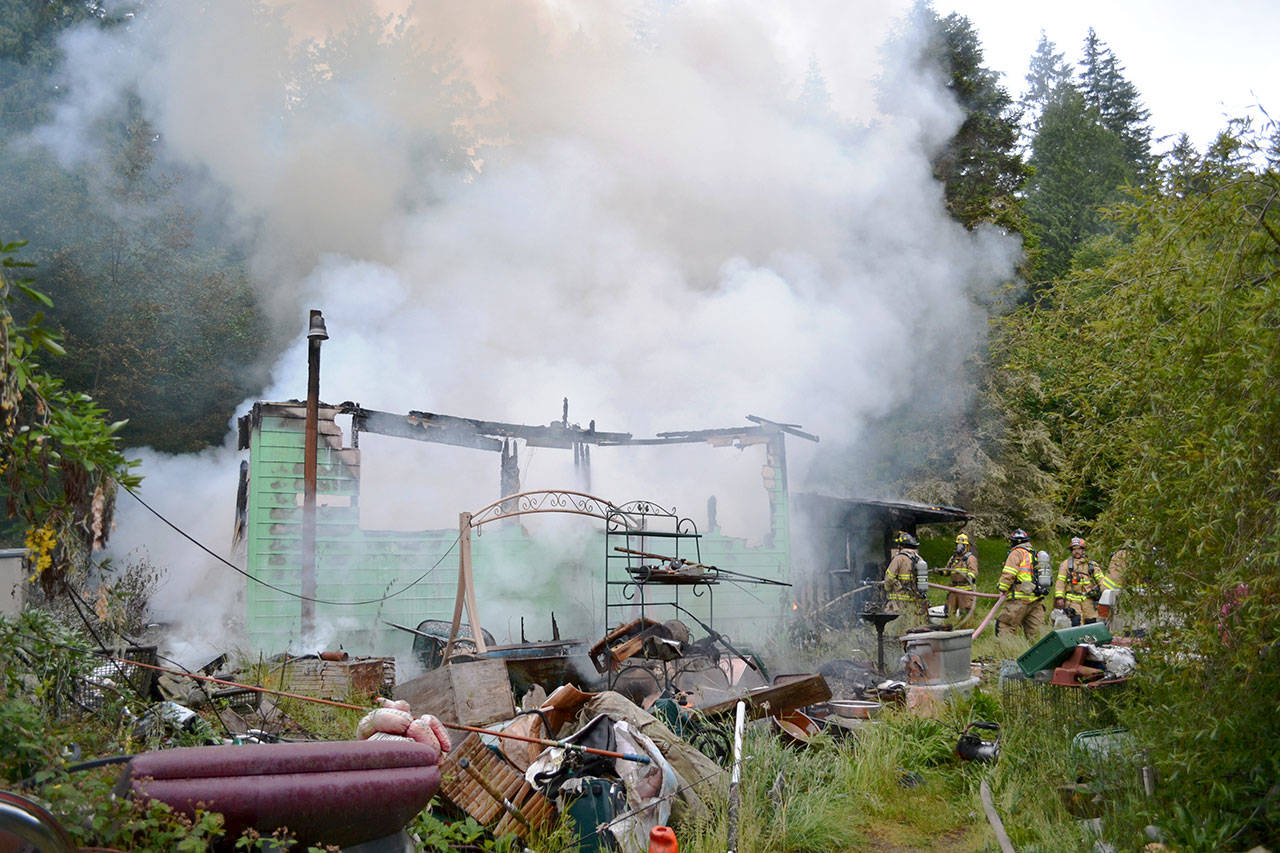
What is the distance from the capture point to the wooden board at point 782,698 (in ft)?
22.3

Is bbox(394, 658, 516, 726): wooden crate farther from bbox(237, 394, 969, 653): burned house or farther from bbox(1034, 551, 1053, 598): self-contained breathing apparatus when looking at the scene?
bbox(1034, 551, 1053, 598): self-contained breathing apparatus

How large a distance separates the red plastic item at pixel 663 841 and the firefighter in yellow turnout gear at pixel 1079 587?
26.3ft

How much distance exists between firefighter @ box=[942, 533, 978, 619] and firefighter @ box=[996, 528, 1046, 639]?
1063mm

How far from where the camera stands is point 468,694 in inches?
271

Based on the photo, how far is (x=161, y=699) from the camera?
5992mm

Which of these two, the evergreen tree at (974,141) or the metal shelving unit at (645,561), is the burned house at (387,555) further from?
the evergreen tree at (974,141)

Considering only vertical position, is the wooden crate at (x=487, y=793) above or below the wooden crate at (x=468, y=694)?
below

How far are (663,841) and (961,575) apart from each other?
939 centimetres

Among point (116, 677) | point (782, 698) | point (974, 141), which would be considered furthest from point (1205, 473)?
point (974, 141)

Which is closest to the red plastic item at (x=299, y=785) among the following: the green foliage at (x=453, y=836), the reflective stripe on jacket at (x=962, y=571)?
the green foliage at (x=453, y=836)

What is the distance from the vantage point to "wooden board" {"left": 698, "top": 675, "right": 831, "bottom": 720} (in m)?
6.79

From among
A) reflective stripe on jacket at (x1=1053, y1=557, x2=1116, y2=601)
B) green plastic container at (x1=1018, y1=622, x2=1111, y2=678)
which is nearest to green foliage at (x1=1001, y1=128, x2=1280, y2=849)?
green plastic container at (x1=1018, y1=622, x2=1111, y2=678)

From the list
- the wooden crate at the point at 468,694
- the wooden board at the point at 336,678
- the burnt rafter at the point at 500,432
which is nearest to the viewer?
the wooden crate at the point at 468,694

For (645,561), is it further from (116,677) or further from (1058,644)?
(116,677)
